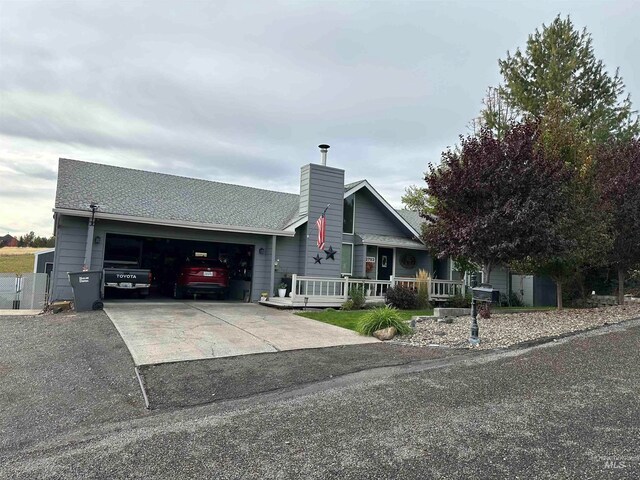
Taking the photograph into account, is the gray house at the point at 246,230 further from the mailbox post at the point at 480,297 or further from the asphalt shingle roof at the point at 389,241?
the mailbox post at the point at 480,297

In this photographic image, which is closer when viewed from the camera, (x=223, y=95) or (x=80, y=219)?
(x=80, y=219)

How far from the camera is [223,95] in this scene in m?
13.0

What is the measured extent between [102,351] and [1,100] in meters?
9.32

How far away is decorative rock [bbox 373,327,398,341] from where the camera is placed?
8.55 m

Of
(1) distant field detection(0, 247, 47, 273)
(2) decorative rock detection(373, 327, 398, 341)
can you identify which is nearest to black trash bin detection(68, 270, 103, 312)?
(2) decorative rock detection(373, 327, 398, 341)

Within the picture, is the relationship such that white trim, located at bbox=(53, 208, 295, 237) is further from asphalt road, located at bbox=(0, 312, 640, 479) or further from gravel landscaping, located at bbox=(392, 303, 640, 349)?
asphalt road, located at bbox=(0, 312, 640, 479)

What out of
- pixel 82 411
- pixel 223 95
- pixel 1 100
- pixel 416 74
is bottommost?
pixel 82 411

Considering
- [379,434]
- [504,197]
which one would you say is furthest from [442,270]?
[379,434]

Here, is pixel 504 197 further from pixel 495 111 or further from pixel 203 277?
pixel 495 111

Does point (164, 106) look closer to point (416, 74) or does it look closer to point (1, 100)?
point (1, 100)

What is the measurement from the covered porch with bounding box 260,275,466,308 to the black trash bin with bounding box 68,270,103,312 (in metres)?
5.16

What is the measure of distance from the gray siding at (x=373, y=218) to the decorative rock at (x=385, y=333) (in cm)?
833

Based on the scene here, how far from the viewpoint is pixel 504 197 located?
989cm

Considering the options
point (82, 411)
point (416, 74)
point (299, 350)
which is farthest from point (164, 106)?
point (82, 411)
